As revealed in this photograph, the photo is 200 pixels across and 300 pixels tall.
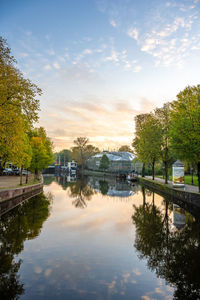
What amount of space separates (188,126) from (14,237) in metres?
23.1

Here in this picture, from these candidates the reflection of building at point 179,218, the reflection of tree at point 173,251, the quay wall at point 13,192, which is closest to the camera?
the reflection of tree at point 173,251

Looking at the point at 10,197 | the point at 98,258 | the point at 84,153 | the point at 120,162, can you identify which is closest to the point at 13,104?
the point at 10,197

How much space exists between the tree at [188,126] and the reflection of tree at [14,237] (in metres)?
18.7

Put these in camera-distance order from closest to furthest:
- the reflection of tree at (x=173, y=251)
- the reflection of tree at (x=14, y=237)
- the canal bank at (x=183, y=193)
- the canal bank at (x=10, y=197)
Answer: the reflection of tree at (x=14, y=237), the reflection of tree at (x=173, y=251), the canal bank at (x=10, y=197), the canal bank at (x=183, y=193)

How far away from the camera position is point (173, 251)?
12883 millimetres

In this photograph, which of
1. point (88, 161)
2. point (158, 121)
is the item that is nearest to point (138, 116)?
point (158, 121)

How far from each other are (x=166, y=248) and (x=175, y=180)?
2434 cm

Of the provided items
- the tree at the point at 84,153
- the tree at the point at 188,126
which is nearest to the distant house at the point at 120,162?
the tree at the point at 84,153

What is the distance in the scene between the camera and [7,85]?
2105cm

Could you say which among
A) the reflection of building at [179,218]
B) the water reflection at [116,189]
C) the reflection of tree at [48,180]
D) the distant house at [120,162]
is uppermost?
the distant house at [120,162]

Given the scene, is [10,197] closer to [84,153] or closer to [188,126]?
[188,126]

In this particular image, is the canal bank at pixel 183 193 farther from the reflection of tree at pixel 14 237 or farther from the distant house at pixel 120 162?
the distant house at pixel 120 162

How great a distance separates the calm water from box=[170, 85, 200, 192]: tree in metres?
9.91

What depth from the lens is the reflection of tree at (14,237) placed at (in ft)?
28.5
